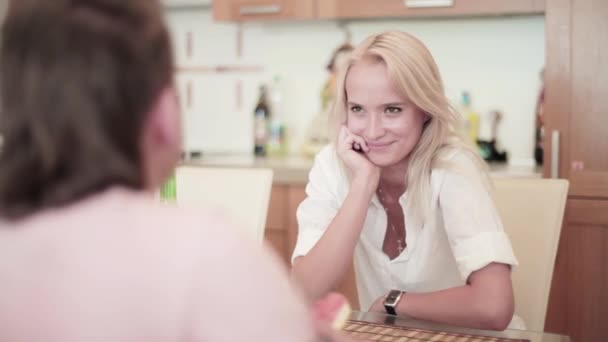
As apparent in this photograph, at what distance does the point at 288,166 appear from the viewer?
2930 mm

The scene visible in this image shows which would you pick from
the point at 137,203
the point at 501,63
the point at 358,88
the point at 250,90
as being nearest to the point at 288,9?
the point at 250,90

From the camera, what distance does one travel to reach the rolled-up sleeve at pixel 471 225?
1467 millimetres

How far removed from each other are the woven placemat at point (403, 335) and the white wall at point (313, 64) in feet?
6.68

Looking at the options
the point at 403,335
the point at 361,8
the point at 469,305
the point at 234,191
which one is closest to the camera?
the point at 403,335

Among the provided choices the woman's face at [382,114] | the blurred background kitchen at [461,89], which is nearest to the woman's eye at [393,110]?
the woman's face at [382,114]

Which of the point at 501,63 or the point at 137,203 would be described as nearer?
the point at 137,203

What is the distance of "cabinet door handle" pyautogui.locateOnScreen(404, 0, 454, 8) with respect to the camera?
9.45 feet

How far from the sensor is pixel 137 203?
2.00 feet

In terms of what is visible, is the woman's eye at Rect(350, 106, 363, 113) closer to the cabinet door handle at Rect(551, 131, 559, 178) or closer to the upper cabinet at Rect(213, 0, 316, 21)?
the cabinet door handle at Rect(551, 131, 559, 178)

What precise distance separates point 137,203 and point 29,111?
11 cm

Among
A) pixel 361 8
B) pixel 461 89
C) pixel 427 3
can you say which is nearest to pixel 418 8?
pixel 427 3

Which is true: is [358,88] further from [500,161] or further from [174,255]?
[500,161]

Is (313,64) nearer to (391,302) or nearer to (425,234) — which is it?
(425,234)

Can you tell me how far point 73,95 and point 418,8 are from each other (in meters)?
2.48
